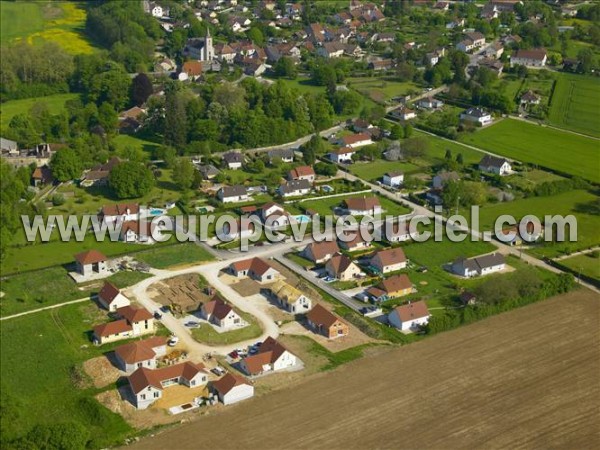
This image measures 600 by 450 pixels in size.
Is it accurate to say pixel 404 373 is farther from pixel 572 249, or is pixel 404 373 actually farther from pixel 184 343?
pixel 572 249

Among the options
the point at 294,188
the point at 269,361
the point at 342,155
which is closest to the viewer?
the point at 269,361

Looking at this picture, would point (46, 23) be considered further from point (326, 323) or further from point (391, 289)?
point (326, 323)

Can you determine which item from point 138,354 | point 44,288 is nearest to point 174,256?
point 44,288

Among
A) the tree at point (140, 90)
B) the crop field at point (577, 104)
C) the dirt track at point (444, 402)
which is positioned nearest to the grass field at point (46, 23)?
the tree at point (140, 90)

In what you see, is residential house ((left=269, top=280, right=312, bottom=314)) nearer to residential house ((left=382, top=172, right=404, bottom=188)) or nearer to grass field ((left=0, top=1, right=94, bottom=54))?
residential house ((left=382, top=172, right=404, bottom=188))

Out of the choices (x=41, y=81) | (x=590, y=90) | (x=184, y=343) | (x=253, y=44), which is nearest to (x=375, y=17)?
(x=253, y=44)

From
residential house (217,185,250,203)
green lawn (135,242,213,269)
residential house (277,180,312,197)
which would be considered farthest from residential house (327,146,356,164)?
green lawn (135,242,213,269)
